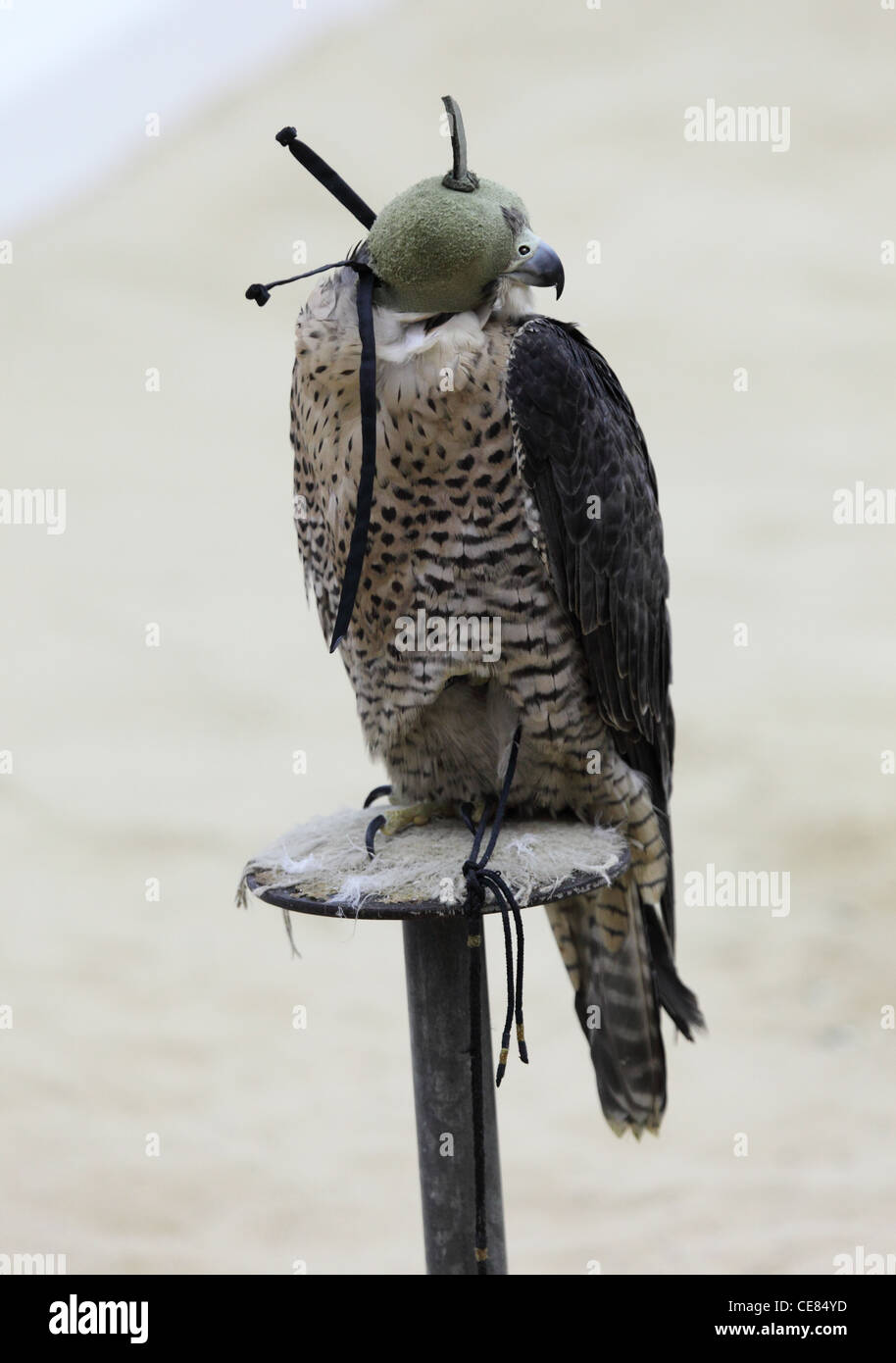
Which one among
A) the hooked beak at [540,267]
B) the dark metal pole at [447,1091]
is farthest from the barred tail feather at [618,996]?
the hooked beak at [540,267]

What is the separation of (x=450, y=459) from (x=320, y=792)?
427 centimetres

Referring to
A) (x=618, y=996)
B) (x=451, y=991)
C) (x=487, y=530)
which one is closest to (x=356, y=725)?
(x=618, y=996)

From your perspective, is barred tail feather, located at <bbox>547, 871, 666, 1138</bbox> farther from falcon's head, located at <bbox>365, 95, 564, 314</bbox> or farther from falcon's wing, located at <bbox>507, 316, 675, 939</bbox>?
falcon's head, located at <bbox>365, 95, 564, 314</bbox>

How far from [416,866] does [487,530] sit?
60 centimetres

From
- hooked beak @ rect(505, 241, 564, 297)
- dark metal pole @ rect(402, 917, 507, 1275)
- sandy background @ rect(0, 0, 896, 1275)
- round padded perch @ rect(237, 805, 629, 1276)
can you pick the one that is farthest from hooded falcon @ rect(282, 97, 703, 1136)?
sandy background @ rect(0, 0, 896, 1275)

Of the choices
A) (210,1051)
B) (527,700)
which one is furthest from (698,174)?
(527,700)

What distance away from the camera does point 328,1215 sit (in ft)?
13.8

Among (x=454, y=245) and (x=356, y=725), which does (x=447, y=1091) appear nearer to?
(x=454, y=245)

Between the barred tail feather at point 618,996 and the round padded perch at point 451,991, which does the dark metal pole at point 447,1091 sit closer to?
the round padded perch at point 451,991

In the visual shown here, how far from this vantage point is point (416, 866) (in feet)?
7.88

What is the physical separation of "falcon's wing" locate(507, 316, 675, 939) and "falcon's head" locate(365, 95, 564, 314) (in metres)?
0.14

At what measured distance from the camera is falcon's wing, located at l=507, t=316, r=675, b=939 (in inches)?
91.0

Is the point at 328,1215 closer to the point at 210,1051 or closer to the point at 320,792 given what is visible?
the point at 210,1051

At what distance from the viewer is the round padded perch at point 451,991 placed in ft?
7.75
